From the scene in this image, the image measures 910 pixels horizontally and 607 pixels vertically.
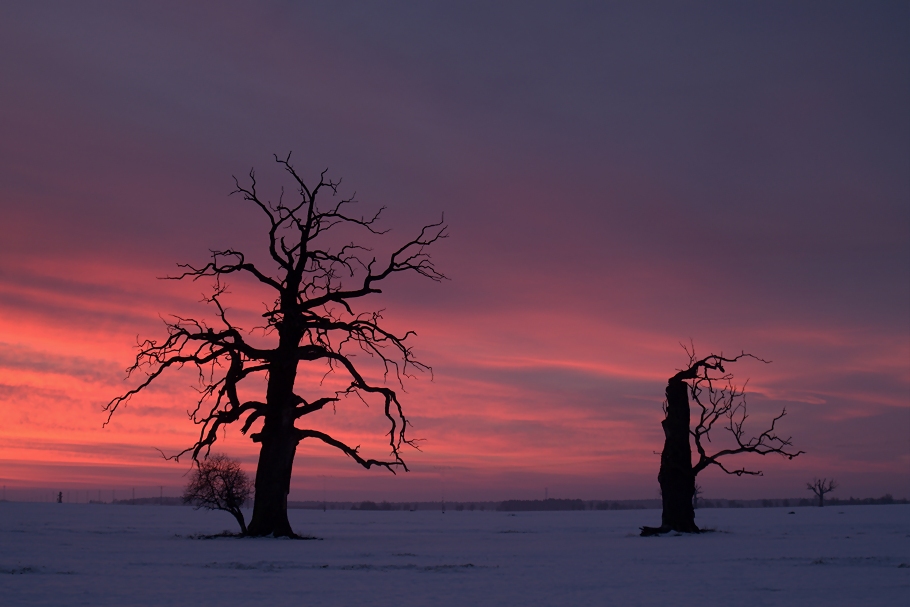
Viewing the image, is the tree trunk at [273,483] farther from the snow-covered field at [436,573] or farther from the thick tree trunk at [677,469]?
the thick tree trunk at [677,469]

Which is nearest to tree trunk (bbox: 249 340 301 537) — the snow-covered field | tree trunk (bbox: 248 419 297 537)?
tree trunk (bbox: 248 419 297 537)

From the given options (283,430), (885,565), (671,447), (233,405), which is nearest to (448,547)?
(283,430)

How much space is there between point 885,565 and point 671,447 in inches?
611

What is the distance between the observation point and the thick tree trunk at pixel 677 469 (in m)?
38.5

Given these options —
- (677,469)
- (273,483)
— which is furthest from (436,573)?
(677,469)

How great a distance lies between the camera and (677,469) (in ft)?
126

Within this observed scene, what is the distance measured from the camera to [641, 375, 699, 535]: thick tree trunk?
1515 inches

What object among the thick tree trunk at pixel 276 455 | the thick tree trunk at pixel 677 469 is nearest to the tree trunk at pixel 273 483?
the thick tree trunk at pixel 276 455

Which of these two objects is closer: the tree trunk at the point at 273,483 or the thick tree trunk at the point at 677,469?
the tree trunk at the point at 273,483

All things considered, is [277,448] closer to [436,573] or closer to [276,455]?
[276,455]

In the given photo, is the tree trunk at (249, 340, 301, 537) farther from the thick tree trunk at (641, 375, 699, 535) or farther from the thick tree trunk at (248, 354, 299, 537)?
the thick tree trunk at (641, 375, 699, 535)

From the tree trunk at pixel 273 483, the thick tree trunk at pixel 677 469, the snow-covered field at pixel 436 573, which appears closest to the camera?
the snow-covered field at pixel 436 573

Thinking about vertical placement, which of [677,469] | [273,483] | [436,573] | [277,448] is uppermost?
[277,448]

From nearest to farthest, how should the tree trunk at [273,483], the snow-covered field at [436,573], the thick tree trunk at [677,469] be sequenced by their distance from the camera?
1. the snow-covered field at [436,573]
2. the tree trunk at [273,483]
3. the thick tree trunk at [677,469]
